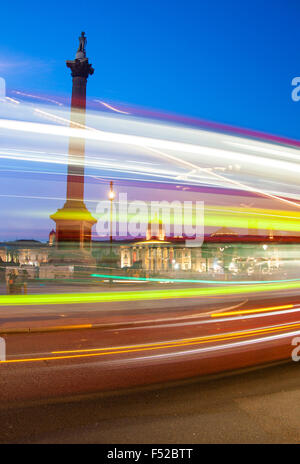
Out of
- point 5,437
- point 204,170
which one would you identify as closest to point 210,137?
point 204,170

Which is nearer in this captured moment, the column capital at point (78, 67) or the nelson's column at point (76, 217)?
the nelson's column at point (76, 217)

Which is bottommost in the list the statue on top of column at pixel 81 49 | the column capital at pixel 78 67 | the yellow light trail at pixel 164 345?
the yellow light trail at pixel 164 345

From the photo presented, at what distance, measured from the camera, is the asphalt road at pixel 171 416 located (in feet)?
12.3

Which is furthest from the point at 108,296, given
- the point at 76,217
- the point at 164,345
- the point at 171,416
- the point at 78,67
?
the point at 78,67

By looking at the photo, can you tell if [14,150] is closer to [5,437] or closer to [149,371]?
[149,371]

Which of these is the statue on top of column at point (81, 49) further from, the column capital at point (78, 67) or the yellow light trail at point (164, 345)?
the yellow light trail at point (164, 345)

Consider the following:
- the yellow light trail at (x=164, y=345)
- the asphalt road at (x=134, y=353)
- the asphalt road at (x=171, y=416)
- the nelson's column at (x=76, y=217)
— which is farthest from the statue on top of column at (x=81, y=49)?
the asphalt road at (x=171, y=416)

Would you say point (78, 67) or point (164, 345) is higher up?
point (78, 67)

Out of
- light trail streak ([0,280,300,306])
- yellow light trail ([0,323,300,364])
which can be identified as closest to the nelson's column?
light trail streak ([0,280,300,306])

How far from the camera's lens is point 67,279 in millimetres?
23312

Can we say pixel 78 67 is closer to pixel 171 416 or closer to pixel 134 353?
pixel 134 353

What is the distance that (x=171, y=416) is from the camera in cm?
431
